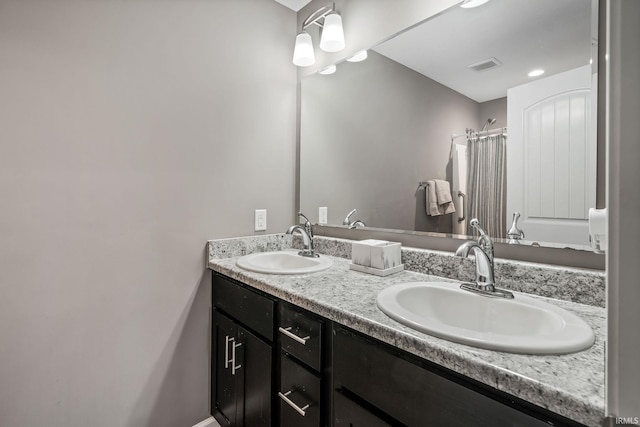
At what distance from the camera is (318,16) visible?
173 centimetres

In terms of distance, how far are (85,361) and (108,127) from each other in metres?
0.96

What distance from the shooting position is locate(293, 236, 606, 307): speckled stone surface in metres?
0.90

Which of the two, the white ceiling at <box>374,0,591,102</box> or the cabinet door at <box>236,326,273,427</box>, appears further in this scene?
the cabinet door at <box>236,326,273,427</box>

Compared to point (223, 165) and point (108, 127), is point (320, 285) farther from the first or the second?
point (108, 127)

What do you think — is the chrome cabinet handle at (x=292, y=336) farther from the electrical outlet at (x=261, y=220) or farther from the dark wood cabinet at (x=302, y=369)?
the electrical outlet at (x=261, y=220)

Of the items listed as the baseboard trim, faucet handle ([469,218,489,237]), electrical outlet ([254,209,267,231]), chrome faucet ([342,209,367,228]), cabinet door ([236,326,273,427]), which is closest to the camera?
faucet handle ([469,218,489,237])

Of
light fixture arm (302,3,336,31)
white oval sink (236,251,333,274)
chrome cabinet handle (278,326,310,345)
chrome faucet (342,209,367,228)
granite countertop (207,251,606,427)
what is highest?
light fixture arm (302,3,336,31)

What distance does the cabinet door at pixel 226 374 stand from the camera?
134cm

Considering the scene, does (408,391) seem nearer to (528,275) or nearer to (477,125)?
(528,275)

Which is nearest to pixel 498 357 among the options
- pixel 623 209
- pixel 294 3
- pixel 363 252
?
pixel 623 209

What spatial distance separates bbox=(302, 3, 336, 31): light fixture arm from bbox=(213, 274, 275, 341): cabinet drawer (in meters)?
1.48

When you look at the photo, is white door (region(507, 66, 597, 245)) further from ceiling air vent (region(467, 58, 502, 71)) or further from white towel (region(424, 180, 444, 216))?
white towel (region(424, 180, 444, 216))

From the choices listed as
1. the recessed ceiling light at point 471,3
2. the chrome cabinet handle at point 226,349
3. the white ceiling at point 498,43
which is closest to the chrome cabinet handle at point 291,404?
the chrome cabinet handle at point 226,349

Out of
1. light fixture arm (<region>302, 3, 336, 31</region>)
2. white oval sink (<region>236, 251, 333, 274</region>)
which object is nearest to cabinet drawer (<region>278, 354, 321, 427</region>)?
white oval sink (<region>236, 251, 333, 274</region>)
